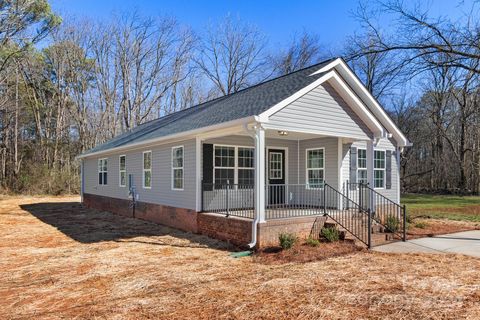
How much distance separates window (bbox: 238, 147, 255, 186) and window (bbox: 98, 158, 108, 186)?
8.89 m

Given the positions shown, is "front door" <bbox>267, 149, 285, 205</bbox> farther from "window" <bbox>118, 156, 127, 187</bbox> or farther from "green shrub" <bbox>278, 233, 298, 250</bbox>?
"window" <bbox>118, 156, 127, 187</bbox>

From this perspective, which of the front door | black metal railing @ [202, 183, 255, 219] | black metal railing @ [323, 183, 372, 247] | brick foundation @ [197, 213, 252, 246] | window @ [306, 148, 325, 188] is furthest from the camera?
the front door

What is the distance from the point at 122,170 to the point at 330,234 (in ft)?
32.7

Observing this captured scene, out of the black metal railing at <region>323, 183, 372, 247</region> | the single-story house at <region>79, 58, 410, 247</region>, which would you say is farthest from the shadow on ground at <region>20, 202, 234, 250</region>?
Result: the black metal railing at <region>323, 183, 372, 247</region>

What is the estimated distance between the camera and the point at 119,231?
10.9 metres

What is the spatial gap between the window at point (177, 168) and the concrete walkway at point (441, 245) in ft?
19.2

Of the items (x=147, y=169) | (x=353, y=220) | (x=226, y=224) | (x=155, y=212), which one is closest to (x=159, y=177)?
(x=147, y=169)

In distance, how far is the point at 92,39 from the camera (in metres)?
31.2

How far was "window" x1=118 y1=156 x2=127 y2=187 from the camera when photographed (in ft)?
48.8

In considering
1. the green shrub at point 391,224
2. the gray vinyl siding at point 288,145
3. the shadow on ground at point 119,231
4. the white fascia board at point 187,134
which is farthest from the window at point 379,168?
the shadow on ground at point 119,231

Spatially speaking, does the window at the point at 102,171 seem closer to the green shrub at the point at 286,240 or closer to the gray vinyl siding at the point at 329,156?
the gray vinyl siding at the point at 329,156

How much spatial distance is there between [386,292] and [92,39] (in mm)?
32819

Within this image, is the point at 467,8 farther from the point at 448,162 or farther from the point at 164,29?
the point at 164,29

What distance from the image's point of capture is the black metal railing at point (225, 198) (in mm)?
10172
